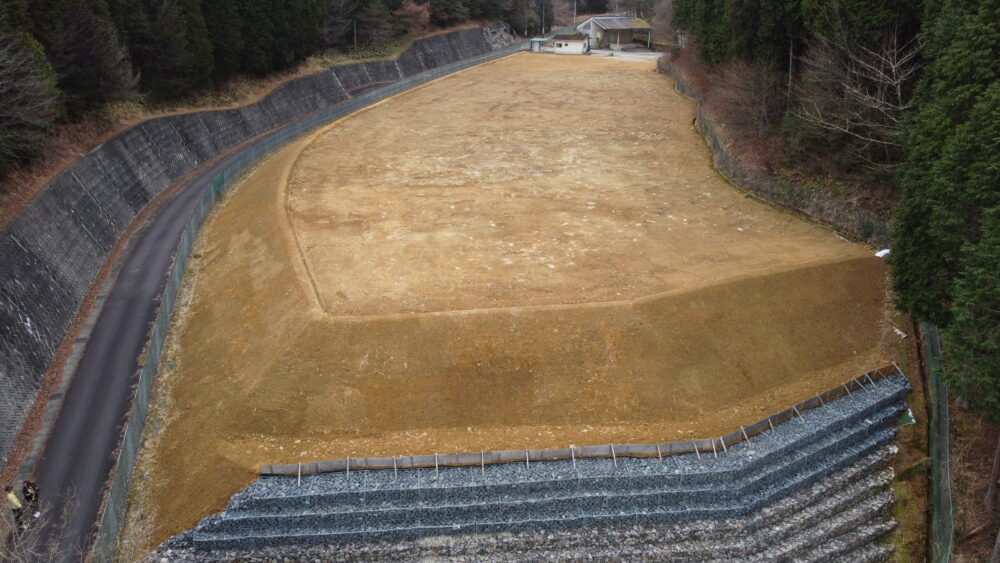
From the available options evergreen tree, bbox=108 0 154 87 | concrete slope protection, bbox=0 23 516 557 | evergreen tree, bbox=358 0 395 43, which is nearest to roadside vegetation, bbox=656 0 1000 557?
concrete slope protection, bbox=0 23 516 557

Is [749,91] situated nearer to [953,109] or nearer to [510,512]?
[953,109]

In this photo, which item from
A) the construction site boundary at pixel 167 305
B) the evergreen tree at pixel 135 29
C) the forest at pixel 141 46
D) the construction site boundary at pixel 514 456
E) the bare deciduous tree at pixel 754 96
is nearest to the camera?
the construction site boundary at pixel 167 305

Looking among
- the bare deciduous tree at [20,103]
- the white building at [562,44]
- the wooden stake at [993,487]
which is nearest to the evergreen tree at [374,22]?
the white building at [562,44]

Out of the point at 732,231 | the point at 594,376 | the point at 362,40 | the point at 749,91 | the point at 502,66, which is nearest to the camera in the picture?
the point at 594,376

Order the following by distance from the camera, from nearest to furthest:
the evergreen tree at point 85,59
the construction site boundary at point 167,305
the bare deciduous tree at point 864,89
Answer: the construction site boundary at point 167,305 < the bare deciduous tree at point 864,89 < the evergreen tree at point 85,59

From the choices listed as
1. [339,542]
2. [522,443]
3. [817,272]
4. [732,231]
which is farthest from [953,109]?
[339,542]

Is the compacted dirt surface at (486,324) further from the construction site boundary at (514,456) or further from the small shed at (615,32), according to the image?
the small shed at (615,32)

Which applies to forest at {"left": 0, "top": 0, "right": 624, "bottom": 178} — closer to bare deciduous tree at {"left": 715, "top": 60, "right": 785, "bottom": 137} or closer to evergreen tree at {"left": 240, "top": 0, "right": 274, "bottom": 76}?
evergreen tree at {"left": 240, "top": 0, "right": 274, "bottom": 76}
